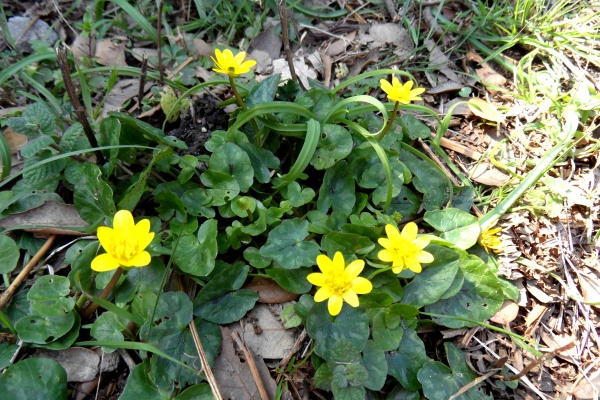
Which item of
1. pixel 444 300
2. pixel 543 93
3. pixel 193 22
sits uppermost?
pixel 193 22

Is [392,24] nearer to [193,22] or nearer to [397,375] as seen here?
[193,22]

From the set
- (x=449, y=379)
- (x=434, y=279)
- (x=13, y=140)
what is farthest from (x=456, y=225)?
(x=13, y=140)

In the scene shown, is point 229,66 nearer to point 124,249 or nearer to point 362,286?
point 124,249

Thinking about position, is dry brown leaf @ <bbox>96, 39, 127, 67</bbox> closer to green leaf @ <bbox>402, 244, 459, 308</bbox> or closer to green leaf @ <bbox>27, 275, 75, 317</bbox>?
green leaf @ <bbox>27, 275, 75, 317</bbox>

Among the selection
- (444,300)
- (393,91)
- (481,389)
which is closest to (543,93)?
(393,91)

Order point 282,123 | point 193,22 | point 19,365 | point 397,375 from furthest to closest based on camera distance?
point 193,22, point 282,123, point 397,375, point 19,365

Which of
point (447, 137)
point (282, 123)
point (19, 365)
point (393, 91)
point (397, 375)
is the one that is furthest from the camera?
point (447, 137)
